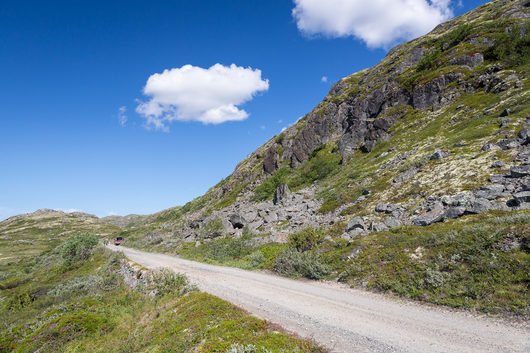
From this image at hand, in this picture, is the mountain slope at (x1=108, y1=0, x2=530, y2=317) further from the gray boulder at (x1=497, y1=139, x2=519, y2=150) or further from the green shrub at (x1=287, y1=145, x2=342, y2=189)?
the green shrub at (x1=287, y1=145, x2=342, y2=189)

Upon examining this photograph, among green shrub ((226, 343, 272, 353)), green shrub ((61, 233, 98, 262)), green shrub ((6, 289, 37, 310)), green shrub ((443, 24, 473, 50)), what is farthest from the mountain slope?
green shrub ((6, 289, 37, 310))

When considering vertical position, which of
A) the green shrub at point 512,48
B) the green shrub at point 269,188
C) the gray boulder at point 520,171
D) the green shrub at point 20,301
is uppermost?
the green shrub at point 512,48

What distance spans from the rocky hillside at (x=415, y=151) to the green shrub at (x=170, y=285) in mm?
13043

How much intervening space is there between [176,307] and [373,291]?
10008 mm

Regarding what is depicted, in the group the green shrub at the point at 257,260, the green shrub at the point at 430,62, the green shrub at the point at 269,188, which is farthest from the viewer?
the green shrub at the point at 430,62

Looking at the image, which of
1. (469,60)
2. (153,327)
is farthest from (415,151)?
(153,327)

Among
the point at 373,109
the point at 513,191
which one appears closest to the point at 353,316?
the point at 513,191

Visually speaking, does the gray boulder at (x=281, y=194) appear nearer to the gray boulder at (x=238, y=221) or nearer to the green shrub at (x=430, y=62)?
the gray boulder at (x=238, y=221)

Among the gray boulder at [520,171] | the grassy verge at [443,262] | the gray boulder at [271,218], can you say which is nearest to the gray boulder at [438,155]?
the gray boulder at [520,171]

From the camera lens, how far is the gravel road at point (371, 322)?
652 centimetres

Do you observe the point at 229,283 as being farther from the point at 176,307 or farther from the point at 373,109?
the point at 373,109

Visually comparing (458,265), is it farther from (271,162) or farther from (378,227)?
(271,162)

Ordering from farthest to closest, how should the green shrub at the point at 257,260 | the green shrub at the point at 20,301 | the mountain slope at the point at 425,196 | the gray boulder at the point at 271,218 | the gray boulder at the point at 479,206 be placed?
the gray boulder at the point at 271,218 < the green shrub at the point at 257,260 < the green shrub at the point at 20,301 < the gray boulder at the point at 479,206 < the mountain slope at the point at 425,196

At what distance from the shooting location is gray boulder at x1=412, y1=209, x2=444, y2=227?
1620 centimetres
